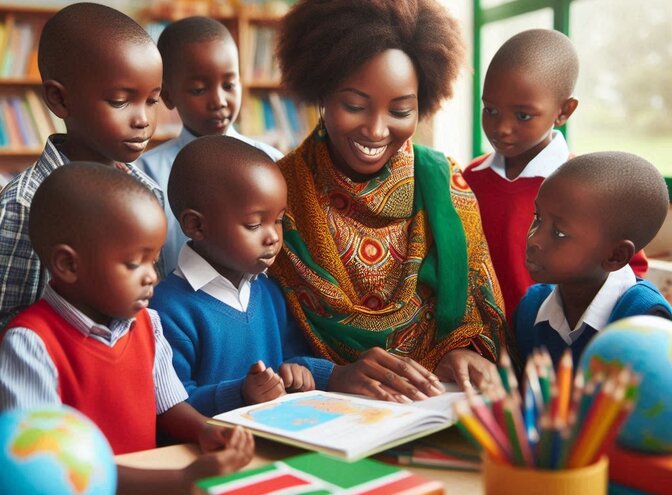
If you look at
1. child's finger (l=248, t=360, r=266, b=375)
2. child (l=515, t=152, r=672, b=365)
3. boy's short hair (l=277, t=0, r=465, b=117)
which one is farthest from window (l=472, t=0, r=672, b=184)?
child's finger (l=248, t=360, r=266, b=375)

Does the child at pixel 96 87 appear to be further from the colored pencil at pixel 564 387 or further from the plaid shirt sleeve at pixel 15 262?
the colored pencil at pixel 564 387

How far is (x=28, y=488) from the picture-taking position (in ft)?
2.58

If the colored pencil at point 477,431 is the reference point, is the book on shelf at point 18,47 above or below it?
above

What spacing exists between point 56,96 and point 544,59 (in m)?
1.18

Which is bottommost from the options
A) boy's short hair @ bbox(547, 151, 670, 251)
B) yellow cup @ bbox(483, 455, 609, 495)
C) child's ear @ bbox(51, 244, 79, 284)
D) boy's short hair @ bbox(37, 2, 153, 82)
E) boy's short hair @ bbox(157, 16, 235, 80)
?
yellow cup @ bbox(483, 455, 609, 495)

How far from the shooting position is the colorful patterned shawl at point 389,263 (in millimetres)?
1649

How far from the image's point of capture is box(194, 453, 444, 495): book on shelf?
35.9 inches

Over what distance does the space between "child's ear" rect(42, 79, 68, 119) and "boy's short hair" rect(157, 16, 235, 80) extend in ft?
2.29

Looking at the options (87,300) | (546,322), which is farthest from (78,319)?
(546,322)

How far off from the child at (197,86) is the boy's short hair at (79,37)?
58 cm

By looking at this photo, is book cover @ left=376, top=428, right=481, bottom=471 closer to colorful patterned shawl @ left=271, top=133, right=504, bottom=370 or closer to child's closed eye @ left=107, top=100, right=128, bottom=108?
colorful patterned shawl @ left=271, top=133, right=504, bottom=370

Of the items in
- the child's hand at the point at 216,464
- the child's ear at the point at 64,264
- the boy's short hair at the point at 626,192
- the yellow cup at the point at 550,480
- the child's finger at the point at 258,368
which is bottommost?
the child's hand at the point at 216,464

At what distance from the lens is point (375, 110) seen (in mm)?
1655

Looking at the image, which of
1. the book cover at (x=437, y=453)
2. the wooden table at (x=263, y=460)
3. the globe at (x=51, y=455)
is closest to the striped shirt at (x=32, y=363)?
the wooden table at (x=263, y=460)
